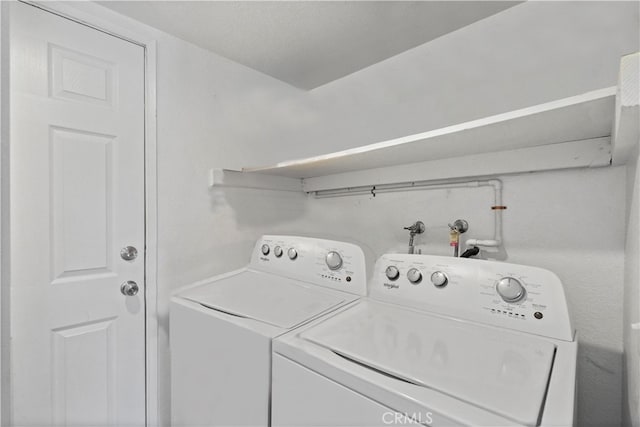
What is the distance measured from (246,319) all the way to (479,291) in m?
0.81

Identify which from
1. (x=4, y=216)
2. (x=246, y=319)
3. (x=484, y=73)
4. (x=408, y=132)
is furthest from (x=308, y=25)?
(x=4, y=216)

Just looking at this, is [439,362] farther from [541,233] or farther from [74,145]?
[74,145]

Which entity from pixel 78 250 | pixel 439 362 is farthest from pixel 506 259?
pixel 78 250

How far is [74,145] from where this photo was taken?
1300 millimetres

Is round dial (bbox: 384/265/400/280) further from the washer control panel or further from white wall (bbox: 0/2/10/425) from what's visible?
white wall (bbox: 0/2/10/425)

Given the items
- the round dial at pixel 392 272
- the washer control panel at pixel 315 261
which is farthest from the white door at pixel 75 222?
the round dial at pixel 392 272

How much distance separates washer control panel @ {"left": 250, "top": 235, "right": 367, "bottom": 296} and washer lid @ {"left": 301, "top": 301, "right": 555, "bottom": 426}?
23 cm

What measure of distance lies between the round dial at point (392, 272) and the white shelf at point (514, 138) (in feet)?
1.60

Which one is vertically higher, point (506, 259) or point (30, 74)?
point (30, 74)

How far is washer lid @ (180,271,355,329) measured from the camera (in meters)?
1.09

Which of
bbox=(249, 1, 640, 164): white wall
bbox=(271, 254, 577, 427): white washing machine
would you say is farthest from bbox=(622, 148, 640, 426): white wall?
bbox=(249, 1, 640, 164): white wall

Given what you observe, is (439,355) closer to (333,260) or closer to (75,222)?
(333,260)

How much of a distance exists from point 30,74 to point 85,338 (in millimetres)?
1130

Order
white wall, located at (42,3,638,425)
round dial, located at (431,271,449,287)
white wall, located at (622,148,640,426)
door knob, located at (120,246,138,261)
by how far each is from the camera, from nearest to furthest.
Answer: white wall, located at (622,148,640,426) < round dial, located at (431,271,449,287) < white wall, located at (42,3,638,425) < door knob, located at (120,246,138,261)
